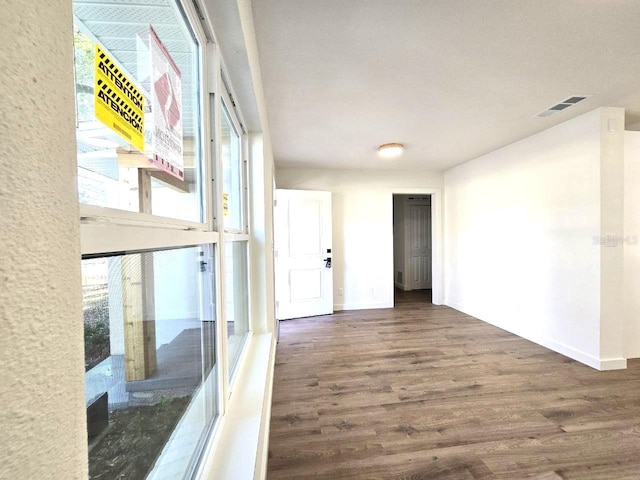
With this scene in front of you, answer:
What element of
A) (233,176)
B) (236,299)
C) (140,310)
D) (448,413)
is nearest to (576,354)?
(448,413)

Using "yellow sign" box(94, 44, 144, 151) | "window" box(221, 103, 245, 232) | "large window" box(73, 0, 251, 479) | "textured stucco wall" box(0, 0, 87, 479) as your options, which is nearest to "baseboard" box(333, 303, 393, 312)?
"window" box(221, 103, 245, 232)

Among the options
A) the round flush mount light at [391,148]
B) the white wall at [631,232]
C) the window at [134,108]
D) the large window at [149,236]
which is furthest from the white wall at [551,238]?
the window at [134,108]

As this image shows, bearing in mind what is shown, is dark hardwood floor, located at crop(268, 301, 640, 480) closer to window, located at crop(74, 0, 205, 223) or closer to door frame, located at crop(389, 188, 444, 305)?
window, located at crop(74, 0, 205, 223)

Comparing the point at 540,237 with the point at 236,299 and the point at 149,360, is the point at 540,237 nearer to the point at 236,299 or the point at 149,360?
the point at 236,299

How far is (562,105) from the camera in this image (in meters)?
2.33

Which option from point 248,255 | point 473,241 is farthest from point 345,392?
point 473,241

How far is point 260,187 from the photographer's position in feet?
6.31

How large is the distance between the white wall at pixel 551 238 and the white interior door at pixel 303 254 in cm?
218

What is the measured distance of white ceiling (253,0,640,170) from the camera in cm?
136

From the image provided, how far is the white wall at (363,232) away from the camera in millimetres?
4457

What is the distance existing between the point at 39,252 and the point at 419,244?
649cm

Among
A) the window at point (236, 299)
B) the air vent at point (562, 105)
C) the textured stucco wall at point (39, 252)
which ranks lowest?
the window at point (236, 299)

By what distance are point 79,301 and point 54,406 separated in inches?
3.6

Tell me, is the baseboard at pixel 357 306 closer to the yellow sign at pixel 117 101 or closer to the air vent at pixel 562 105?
the air vent at pixel 562 105
